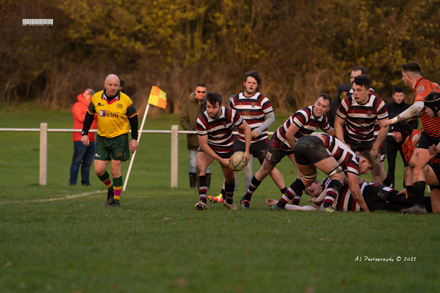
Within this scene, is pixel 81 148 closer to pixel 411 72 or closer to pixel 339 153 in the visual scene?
pixel 339 153

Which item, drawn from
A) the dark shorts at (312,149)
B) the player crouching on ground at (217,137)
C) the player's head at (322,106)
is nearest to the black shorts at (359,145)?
the player's head at (322,106)

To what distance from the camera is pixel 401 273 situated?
4.12m

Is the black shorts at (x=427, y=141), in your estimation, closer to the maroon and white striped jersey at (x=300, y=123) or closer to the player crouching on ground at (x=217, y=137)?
the maroon and white striped jersey at (x=300, y=123)

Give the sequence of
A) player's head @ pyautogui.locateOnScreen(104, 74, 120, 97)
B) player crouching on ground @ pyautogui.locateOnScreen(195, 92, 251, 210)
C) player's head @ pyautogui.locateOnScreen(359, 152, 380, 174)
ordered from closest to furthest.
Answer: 1. player's head @ pyautogui.locateOnScreen(359, 152, 380, 174)
2. player crouching on ground @ pyautogui.locateOnScreen(195, 92, 251, 210)
3. player's head @ pyautogui.locateOnScreen(104, 74, 120, 97)

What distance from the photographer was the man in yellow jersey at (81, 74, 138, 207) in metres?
8.06

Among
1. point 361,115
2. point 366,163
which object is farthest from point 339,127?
point 366,163

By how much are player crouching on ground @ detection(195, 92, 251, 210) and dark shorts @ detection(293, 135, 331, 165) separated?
785 millimetres

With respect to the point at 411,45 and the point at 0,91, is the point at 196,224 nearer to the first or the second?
the point at 411,45

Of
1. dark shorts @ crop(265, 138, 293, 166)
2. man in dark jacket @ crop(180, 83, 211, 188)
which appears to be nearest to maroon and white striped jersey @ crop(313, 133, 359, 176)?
dark shorts @ crop(265, 138, 293, 166)

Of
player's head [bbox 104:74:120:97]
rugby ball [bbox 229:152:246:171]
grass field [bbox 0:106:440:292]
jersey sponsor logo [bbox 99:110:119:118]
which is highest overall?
player's head [bbox 104:74:120:97]

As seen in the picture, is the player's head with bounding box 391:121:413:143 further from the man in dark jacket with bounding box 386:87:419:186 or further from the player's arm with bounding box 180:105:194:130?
the player's arm with bounding box 180:105:194:130

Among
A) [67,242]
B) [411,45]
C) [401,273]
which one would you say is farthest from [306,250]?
[411,45]

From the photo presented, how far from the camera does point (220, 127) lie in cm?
764

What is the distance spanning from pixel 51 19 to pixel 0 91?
17.6ft
